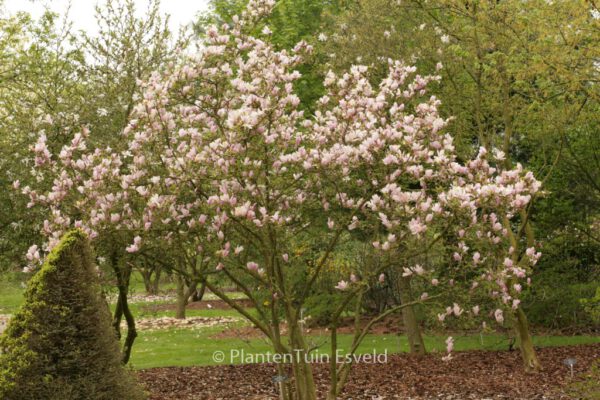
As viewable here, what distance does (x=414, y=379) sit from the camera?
12.2 m

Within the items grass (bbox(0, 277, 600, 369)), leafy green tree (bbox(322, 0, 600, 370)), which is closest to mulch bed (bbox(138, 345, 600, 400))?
grass (bbox(0, 277, 600, 369))

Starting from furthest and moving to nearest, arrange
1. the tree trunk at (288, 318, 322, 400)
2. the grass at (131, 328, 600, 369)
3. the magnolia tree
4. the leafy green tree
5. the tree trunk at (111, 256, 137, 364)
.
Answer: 1. the grass at (131, 328, 600, 369)
2. the leafy green tree
3. the tree trunk at (111, 256, 137, 364)
4. the tree trunk at (288, 318, 322, 400)
5. the magnolia tree

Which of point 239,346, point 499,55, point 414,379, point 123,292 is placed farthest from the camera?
point 239,346

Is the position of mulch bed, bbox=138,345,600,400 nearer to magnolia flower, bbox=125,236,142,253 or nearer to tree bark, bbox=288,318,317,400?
tree bark, bbox=288,318,317,400

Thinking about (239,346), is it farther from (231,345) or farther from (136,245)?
(136,245)

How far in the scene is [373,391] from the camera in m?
11.4

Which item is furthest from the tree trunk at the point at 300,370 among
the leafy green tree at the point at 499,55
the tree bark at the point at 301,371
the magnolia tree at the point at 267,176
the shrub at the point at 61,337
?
the leafy green tree at the point at 499,55

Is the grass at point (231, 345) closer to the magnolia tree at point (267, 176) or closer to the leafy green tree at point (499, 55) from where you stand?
the leafy green tree at point (499, 55)

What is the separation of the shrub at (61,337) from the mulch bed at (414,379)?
4.33 meters

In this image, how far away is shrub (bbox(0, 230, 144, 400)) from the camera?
6.64 meters

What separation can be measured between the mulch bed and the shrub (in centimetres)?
433

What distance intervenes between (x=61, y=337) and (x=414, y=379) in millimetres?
7106

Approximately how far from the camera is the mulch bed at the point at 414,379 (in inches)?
437

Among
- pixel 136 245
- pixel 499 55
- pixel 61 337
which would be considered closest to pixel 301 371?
pixel 136 245
